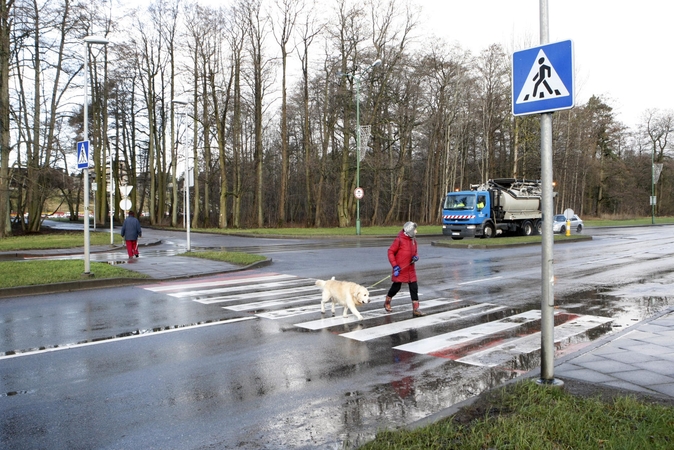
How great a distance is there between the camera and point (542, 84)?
493 centimetres

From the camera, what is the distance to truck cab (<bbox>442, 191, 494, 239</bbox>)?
3016cm

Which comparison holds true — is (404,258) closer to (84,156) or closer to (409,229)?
(409,229)

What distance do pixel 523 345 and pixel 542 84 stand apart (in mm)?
3763

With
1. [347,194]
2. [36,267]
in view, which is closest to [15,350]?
[36,267]

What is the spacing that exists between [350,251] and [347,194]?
24.0 m

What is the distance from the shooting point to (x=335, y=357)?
6625 millimetres

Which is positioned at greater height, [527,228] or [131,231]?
[131,231]

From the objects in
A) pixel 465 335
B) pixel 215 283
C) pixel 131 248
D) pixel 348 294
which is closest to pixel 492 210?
pixel 131 248

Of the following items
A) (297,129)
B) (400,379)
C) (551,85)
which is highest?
(297,129)

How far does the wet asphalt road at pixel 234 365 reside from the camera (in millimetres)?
4484

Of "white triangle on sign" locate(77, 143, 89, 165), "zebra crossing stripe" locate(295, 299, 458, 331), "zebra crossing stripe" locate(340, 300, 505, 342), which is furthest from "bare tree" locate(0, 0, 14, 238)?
"zebra crossing stripe" locate(340, 300, 505, 342)

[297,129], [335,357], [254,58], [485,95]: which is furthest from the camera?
[297,129]

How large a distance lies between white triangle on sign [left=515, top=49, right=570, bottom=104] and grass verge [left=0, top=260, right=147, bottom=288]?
11389mm

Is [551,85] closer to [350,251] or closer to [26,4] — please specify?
[350,251]
